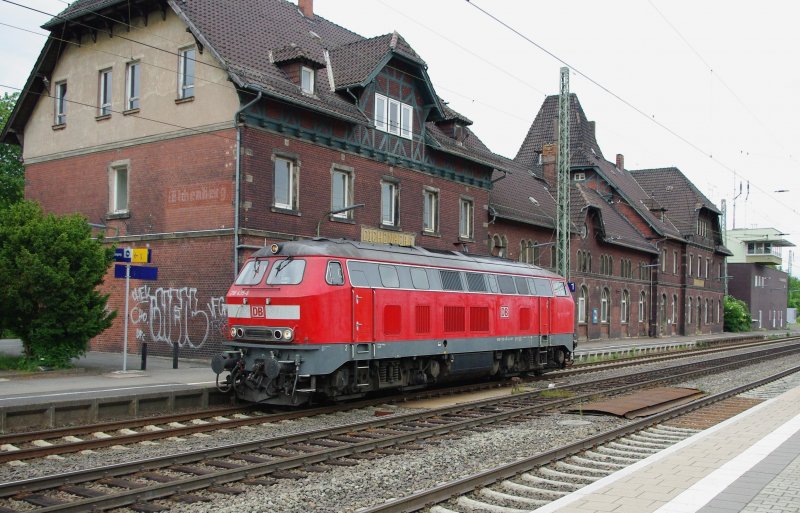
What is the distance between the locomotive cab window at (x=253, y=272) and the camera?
14789 mm

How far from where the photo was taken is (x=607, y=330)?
45188mm

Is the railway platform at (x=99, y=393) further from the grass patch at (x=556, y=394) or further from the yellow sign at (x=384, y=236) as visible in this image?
the yellow sign at (x=384, y=236)

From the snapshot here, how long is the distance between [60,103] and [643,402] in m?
20.9

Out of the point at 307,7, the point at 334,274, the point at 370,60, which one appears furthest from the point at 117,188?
the point at 334,274

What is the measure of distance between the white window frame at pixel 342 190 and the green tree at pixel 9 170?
65.6 ft

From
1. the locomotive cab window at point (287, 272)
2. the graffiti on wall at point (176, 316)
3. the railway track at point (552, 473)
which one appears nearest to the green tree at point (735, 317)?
the graffiti on wall at point (176, 316)

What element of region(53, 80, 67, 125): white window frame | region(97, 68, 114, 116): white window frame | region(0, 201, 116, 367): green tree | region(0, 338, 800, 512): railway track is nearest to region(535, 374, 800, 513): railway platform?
region(0, 338, 800, 512): railway track

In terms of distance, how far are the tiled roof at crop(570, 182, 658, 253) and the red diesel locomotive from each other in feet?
80.5

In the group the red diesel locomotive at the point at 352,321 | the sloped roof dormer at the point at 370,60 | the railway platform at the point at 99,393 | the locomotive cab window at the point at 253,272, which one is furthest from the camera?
the sloped roof dormer at the point at 370,60

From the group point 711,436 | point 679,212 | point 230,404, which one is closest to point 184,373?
point 230,404

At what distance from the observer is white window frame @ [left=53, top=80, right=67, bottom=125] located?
25641 millimetres

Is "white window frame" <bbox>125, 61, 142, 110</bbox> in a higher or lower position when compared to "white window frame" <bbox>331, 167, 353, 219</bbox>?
higher

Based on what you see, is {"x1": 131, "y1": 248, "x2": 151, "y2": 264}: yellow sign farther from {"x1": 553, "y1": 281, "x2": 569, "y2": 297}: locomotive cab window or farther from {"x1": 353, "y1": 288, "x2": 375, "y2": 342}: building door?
{"x1": 553, "y1": 281, "x2": 569, "y2": 297}: locomotive cab window

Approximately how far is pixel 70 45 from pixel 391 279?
1638 cm
